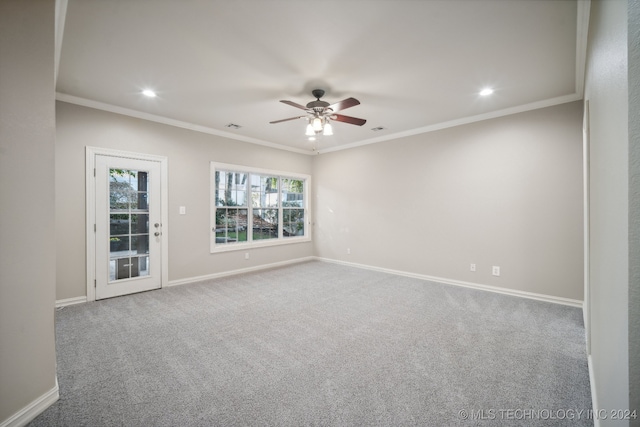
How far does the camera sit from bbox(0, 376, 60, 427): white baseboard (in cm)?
157

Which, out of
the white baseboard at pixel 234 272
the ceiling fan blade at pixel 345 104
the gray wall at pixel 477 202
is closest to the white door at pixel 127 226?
the white baseboard at pixel 234 272

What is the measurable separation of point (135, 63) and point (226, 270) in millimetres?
3518

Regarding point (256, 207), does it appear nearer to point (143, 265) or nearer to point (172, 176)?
point (172, 176)

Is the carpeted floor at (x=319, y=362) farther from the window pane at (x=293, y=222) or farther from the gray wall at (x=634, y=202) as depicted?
the window pane at (x=293, y=222)

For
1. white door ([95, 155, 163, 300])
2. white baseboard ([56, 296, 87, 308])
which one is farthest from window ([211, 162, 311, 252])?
white baseboard ([56, 296, 87, 308])

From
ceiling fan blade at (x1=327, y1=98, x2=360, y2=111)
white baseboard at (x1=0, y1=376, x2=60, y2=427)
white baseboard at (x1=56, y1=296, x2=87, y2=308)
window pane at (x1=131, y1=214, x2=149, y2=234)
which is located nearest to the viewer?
white baseboard at (x1=0, y1=376, x2=60, y2=427)

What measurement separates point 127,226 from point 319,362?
11.5 feet

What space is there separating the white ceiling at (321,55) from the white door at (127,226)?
0.86 meters

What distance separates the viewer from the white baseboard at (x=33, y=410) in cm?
157

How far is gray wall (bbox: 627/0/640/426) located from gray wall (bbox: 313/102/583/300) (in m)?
3.69

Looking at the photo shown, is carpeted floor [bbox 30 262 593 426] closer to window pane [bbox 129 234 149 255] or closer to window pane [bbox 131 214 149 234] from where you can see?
window pane [bbox 129 234 149 255]

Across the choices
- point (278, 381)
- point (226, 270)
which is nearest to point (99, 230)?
point (226, 270)

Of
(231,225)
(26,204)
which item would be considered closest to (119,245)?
(231,225)

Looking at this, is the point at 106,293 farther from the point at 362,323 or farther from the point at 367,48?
the point at 367,48
